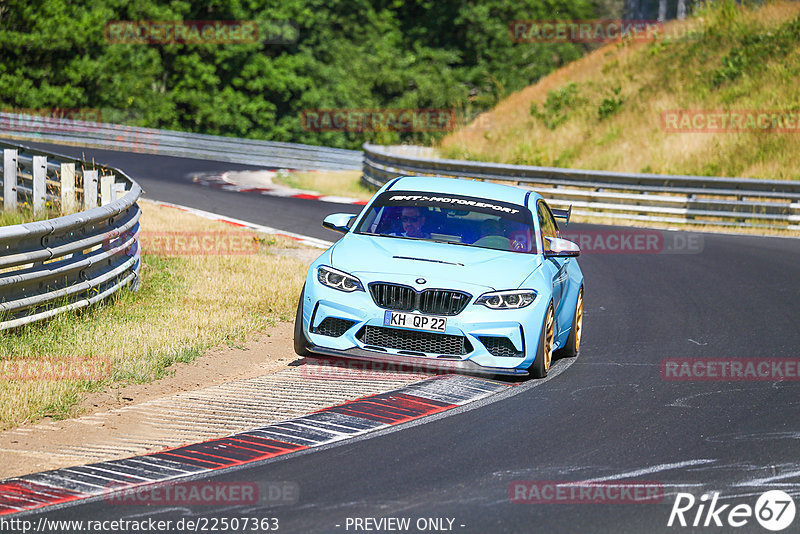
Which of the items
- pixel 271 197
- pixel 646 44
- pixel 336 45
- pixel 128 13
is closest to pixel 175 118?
pixel 128 13

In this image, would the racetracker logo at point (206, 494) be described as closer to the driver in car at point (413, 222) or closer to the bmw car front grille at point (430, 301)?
the bmw car front grille at point (430, 301)

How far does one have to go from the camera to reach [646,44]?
38406 mm

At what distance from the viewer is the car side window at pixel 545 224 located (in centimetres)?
995

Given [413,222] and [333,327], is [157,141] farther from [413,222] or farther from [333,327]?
[333,327]

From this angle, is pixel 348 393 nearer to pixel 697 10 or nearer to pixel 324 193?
pixel 324 193

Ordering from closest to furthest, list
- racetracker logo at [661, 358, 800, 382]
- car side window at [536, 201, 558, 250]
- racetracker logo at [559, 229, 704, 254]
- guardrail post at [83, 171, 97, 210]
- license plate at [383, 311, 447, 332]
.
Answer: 1. license plate at [383, 311, 447, 332]
2. racetracker logo at [661, 358, 800, 382]
3. car side window at [536, 201, 558, 250]
4. guardrail post at [83, 171, 97, 210]
5. racetracker logo at [559, 229, 704, 254]

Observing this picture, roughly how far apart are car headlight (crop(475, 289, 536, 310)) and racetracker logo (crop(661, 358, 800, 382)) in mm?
1446

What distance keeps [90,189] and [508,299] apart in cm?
832

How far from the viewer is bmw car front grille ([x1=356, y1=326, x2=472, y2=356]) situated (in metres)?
8.70

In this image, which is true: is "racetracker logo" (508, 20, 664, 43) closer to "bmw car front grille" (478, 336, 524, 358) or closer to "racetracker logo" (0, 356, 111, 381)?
"bmw car front grille" (478, 336, 524, 358)

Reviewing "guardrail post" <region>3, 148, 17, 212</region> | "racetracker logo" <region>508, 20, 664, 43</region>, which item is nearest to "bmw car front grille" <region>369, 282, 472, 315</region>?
"guardrail post" <region>3, 148, 17, 212</region>

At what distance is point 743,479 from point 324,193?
23.0m

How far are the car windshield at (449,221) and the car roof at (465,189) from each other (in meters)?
0.08

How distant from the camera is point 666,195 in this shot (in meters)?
23.7
